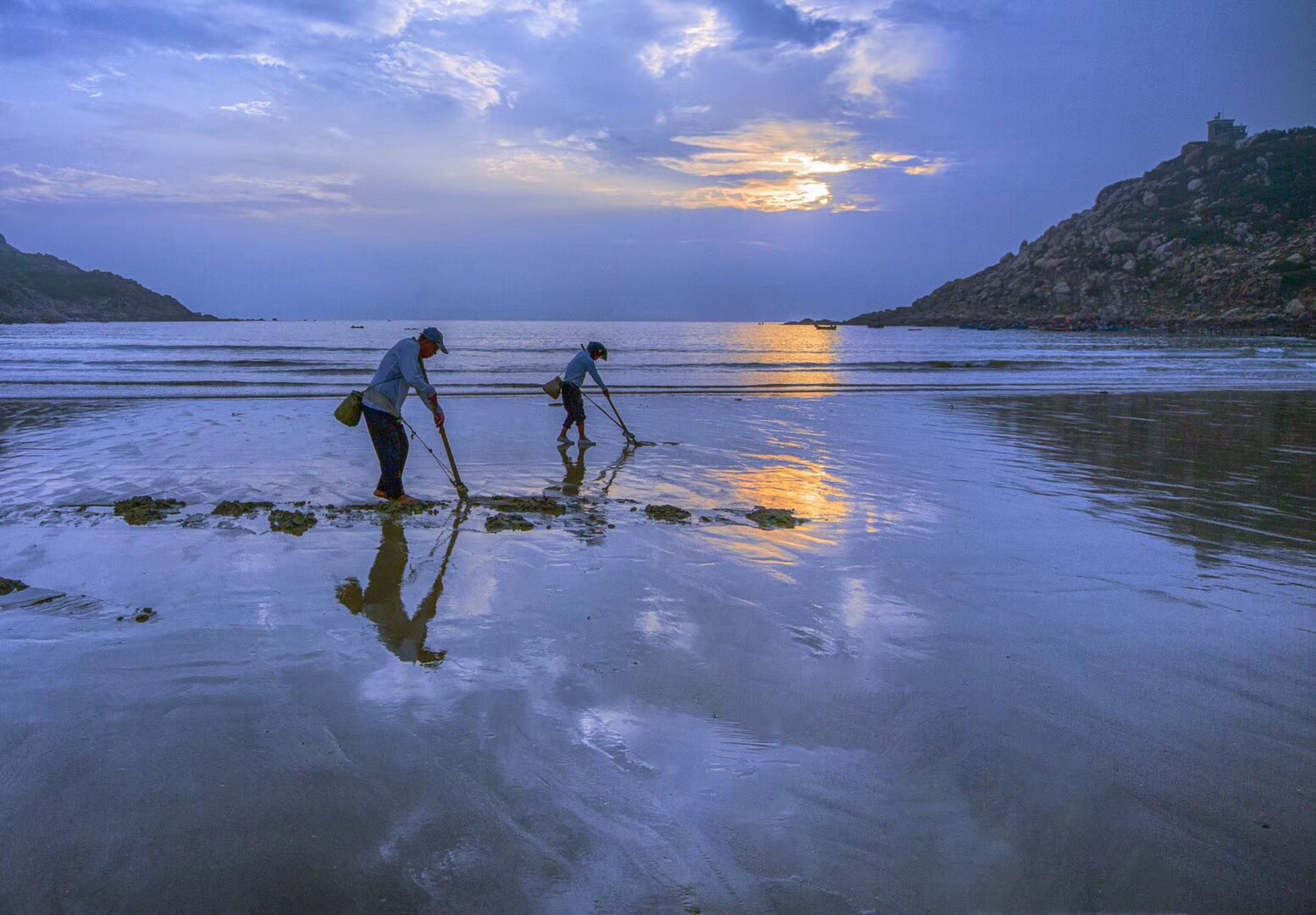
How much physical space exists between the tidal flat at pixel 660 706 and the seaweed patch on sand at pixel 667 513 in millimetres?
190

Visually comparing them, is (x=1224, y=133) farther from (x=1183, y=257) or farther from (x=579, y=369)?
(x=579, y=369)

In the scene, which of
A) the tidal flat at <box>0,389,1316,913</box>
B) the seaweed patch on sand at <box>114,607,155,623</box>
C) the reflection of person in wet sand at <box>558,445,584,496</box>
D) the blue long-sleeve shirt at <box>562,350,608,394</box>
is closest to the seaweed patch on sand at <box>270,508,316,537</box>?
the tidal flat at <box>0,389,1316,913</box>

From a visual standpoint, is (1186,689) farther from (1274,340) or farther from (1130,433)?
(1274,340)

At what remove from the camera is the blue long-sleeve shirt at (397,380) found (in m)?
8.52

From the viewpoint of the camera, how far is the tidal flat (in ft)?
9.35

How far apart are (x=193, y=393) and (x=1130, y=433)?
73.6 feet

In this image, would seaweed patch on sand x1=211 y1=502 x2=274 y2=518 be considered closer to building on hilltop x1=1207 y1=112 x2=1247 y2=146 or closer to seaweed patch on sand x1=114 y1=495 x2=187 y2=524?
seaweed patch on sand x1=114 y1=495 x2=187 y2=524

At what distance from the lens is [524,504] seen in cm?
887

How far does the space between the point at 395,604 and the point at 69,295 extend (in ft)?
583

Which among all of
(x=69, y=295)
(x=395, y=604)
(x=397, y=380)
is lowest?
(x=395, y=604)

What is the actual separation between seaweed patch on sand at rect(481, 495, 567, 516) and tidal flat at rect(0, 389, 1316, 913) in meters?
0.07

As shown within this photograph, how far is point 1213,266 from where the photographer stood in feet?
308

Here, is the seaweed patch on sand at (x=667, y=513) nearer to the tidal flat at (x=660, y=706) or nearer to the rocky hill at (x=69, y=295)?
the tidal flat at (x=660, y=706)

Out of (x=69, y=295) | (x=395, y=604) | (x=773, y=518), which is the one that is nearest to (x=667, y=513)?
(x=773, y=518)
